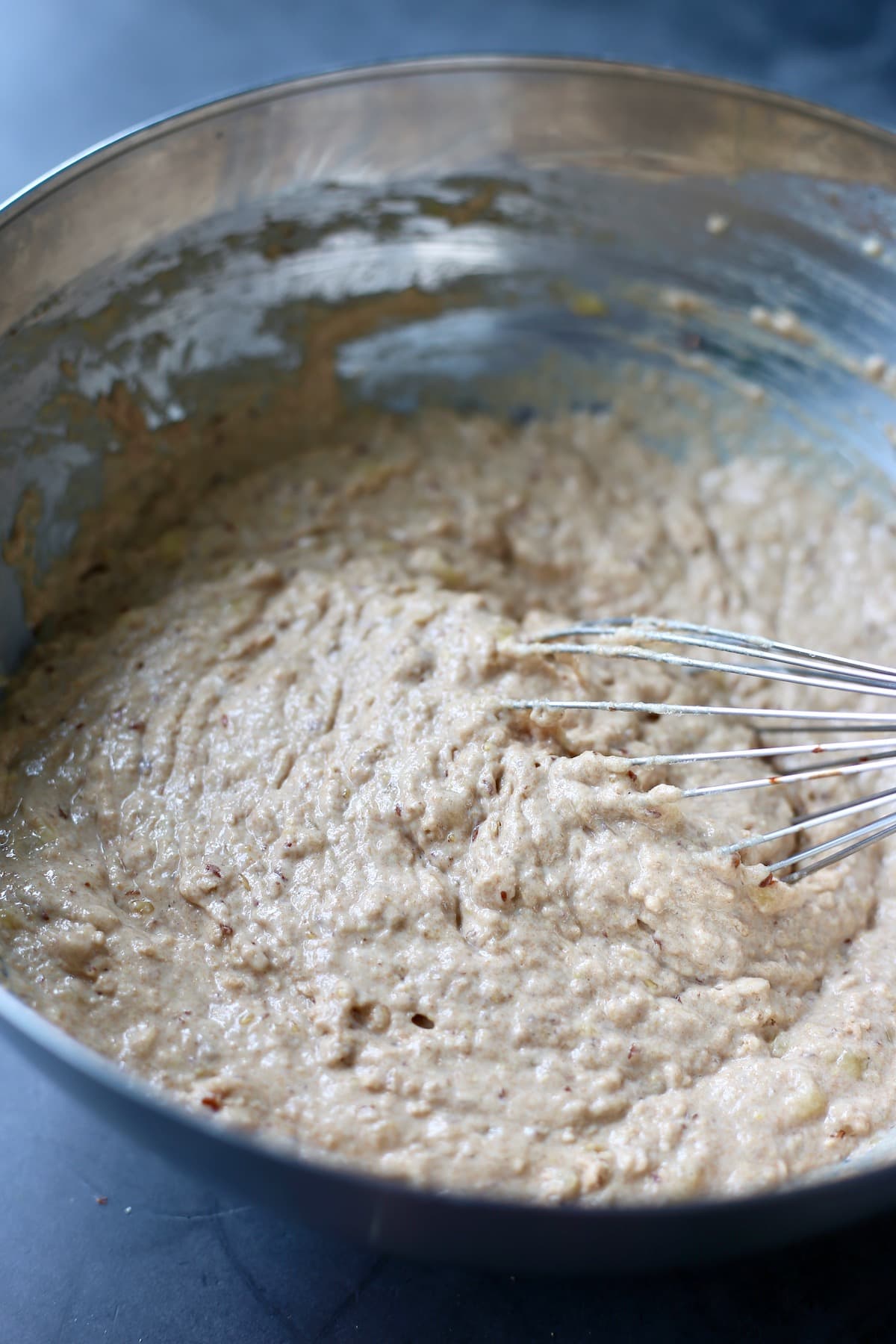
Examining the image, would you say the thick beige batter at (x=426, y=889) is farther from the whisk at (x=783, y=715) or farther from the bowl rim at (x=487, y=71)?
the bowl rim at (x=487, y=71)

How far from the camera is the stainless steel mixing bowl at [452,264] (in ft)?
6.30

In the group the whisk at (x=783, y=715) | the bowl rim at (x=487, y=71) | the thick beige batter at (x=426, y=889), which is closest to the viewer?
the thick beige batter at (x=426, y=889)

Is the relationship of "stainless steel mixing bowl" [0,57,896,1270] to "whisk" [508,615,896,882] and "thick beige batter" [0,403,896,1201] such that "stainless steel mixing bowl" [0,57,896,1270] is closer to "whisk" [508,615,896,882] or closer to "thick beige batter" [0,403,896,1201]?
"thick beige batter" [0,403,896,1201]

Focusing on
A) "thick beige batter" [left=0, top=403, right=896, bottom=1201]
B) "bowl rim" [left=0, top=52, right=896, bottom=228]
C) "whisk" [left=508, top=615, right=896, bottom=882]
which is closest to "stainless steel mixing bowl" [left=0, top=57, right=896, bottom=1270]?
"bowl rim" [left=0, top=52, right=896, bottom=228]

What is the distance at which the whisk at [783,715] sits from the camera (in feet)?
5.05

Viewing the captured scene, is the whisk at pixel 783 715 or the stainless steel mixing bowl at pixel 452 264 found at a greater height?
the stainless steel mixing bowl at pixel 452 264

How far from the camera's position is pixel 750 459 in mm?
2322

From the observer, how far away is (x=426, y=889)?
160 centimetres

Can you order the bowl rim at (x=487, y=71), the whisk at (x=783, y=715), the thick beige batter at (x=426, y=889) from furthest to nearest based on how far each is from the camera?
the bowl rim at (x=487, y=71)
the whisk at (x=783, y=715)
the thick beige batter at (x=426, y=889)

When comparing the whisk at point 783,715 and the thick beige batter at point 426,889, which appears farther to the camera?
the whisk at point 783,715

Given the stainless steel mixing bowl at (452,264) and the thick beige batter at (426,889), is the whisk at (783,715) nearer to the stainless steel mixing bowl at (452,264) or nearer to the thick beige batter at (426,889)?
the thick beige batter at (426,889)

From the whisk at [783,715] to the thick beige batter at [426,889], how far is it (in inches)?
1.7

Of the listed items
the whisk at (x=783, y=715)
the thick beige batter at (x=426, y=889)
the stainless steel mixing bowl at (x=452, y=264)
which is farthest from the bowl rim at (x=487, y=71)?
the whisk at (x=783, y=715)

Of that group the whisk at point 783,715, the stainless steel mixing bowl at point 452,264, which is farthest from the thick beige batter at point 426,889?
the stainless steel mixing bowl at point 452,264
